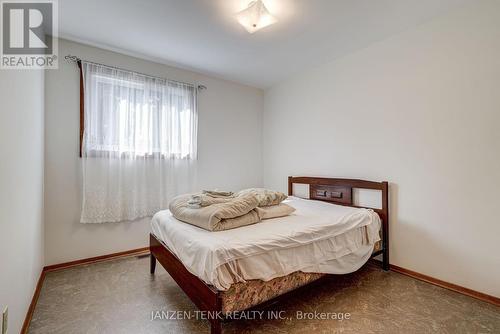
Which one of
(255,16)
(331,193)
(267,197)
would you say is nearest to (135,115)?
(255,16)

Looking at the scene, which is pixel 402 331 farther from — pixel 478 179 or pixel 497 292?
pixel 478 179

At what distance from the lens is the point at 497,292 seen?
196 cm

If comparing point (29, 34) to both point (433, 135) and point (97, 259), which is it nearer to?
point (97, 259)

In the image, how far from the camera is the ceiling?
2105 millimetres

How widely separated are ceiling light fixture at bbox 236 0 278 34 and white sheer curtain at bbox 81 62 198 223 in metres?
1.53

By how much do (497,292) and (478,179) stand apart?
938mm

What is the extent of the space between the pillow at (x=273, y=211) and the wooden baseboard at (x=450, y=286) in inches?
54.8

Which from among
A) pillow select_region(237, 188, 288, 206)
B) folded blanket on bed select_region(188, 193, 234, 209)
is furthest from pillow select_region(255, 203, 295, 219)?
folded blanket on bed select_region(188, 193, 234, 209)

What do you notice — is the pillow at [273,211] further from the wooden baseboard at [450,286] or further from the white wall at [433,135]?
the wooden baseboard at [450,286]

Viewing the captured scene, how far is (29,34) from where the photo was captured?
2.05 meters

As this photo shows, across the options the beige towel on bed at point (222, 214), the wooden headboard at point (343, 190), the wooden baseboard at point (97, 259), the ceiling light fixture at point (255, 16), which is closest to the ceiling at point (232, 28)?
the ceiling light fixture at point (255, 16)

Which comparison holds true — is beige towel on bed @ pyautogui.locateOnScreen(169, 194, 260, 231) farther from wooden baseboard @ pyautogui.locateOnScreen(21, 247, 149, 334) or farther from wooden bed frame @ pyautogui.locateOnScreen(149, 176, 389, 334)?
wooden baseboard @ pyautogui.locateOnScreen(21, 247, 149, 334)

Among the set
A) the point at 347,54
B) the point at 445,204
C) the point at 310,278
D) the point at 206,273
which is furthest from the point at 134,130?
the point at 445,204

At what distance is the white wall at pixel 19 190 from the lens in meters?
1.25
